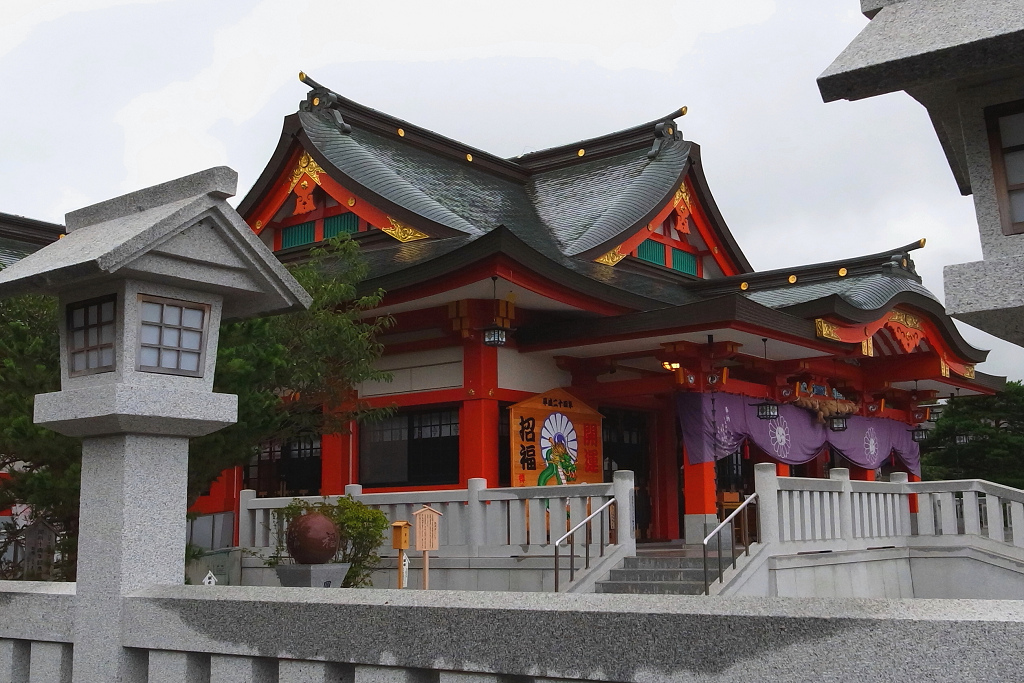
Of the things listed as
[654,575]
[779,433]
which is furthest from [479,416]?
[779,433]

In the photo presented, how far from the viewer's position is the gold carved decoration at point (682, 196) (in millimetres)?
20844

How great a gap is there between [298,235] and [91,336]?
13.6m

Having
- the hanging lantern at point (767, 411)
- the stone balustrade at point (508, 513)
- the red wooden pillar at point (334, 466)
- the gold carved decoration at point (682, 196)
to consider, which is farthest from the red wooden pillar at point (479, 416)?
the gold carved decoration at point (682, 196)

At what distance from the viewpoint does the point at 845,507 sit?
548 inches

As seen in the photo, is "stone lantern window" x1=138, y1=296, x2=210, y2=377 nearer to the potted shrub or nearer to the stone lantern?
the stone lantern

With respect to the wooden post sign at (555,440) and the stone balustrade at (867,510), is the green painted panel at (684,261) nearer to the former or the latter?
the wooden post sign at (555,440)

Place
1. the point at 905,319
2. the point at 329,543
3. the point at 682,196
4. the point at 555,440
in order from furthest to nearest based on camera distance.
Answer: the point at 682,196 → the point at 905,319 → the point at 555,440 → the point at 329,543

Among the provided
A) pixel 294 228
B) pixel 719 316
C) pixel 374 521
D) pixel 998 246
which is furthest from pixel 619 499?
pixel 294 228

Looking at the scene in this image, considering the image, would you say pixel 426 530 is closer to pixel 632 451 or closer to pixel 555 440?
pixel 555 440

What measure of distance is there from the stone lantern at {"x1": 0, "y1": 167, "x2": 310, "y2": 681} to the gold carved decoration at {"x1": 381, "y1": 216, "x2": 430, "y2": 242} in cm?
1128

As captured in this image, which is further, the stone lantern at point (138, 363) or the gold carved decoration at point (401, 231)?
the gold carved decoration at point (401, 231)

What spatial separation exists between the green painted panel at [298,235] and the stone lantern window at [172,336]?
43.3 feet

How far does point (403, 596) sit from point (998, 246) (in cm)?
325

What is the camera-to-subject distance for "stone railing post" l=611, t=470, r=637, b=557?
465 inches
